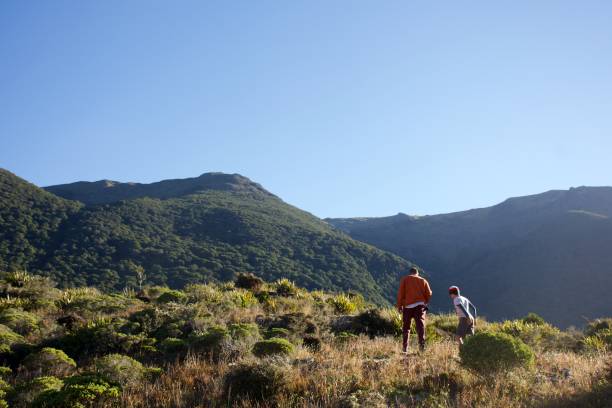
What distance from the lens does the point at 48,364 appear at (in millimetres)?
8242

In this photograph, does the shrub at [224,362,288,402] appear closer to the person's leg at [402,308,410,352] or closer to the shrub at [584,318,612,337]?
the person's leg at [402,308,410,352]

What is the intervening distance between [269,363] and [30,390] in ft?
11.3

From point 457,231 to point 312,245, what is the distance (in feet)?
167

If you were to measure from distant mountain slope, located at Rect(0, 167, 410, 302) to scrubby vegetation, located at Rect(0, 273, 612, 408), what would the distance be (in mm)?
34067

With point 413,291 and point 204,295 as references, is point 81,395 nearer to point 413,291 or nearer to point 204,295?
point 413,291

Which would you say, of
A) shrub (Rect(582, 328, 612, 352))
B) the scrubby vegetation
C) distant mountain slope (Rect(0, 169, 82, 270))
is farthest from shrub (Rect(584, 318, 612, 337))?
distant mountain slope (Rect(0, 169, 82, 270))

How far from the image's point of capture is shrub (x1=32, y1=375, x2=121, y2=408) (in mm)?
5816

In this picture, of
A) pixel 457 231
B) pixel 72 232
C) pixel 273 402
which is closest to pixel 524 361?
pixel 273 402

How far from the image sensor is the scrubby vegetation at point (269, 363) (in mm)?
5602

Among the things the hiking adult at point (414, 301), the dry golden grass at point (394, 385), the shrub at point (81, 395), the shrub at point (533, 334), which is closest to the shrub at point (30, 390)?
the shrub at point (81, 395)

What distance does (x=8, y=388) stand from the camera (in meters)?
6.70

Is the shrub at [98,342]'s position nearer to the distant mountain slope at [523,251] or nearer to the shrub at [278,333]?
the shrub at [278,333]

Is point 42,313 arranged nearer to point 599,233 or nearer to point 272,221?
point 272,221

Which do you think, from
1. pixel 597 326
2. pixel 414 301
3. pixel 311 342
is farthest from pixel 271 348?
pixel 597 326
